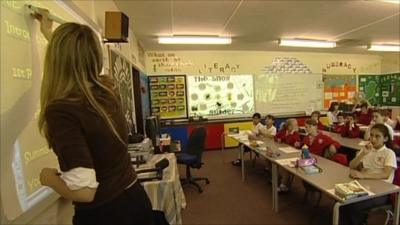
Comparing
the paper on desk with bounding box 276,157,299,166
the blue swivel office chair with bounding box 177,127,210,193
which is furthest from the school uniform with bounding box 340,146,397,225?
the blue swivel office chair with bounding box 177,127,210,193

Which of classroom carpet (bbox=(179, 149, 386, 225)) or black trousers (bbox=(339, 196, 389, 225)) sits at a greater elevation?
black trousers (bbox=(339, 196, 389, 225))

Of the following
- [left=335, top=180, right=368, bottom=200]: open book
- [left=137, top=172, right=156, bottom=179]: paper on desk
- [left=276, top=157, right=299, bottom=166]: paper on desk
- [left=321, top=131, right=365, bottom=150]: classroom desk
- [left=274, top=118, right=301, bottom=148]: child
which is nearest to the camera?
[left=335, top=180, right=368, bottom=200]: open book

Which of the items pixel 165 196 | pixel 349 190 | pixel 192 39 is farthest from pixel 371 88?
pixel 165 196

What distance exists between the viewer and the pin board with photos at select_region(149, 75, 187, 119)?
6492 millimetres

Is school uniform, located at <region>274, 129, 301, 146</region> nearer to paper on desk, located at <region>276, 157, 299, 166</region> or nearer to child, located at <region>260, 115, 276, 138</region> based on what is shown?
child, located at <region>260, 115, 276, 138</region>

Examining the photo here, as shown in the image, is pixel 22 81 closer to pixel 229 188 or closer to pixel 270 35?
pixel 229 188

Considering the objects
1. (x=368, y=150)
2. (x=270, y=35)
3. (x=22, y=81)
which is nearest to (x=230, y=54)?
(x=270, y=35)

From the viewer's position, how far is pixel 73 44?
0.78 metres

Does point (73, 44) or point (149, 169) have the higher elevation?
point (73, 44)

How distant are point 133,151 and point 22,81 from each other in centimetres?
167

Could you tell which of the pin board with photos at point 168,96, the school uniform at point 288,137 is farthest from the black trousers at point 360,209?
the pin board with photos at point 168,96

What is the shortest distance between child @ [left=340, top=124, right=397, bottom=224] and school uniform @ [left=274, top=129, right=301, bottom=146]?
137cm

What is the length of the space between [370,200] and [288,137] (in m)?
1.88

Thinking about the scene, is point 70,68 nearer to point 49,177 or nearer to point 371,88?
point 49,177
